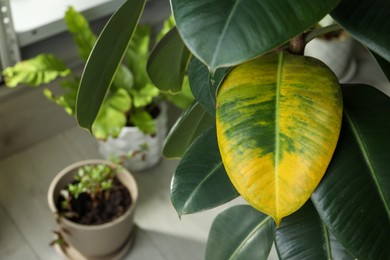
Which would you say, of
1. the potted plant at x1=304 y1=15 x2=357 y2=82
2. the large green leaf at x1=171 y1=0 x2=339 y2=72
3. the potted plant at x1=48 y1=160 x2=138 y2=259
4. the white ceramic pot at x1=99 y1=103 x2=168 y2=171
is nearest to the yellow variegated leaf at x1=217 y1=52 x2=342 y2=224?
the large green leaf at x1=171 y1=0 x2=339 y2=72

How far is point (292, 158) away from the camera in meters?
0.60

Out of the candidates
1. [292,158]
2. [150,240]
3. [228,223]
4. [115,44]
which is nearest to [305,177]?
[292,158]

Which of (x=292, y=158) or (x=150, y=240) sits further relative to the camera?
(x=150, y=240)

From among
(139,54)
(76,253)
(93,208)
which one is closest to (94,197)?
(93,208)

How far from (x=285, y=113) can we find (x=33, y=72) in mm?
950

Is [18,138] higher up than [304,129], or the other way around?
[304,129]

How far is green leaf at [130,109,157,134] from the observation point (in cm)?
147

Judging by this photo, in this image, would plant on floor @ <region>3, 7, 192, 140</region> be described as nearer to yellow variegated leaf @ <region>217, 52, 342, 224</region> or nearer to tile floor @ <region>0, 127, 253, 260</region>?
tile floor @ <region>0, 127, 253, 260</region>

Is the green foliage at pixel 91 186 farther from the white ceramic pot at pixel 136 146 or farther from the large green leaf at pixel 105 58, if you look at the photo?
the large green leaf at pixel 105 58

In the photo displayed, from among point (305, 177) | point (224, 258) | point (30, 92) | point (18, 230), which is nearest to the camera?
point (305, 177)

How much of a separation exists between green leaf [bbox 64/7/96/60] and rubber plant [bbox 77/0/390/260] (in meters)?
0.76

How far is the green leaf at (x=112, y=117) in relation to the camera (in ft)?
4.67

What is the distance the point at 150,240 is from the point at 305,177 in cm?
98

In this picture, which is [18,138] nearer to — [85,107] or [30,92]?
[30,92]
